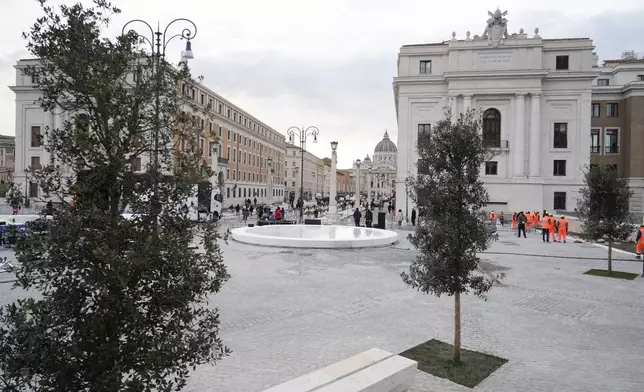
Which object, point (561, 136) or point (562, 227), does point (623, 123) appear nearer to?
point (561, 136)

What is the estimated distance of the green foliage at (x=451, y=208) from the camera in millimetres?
6223

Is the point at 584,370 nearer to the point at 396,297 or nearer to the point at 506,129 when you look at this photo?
the point at 396,297

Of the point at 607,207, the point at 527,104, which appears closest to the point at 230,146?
the point at 527,104

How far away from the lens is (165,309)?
3305mm

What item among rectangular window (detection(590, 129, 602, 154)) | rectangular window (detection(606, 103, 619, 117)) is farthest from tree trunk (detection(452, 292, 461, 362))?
rectangular window (detection(606, 103, 619, 117))

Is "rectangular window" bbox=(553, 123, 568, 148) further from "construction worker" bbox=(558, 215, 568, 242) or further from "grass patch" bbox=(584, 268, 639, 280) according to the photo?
"grass patch" bbox=(584, 268, 639, 280)

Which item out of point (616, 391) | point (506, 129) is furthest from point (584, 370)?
point (506, 129)

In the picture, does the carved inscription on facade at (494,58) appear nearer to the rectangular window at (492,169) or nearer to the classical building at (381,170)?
the rectangular window at (492,169)

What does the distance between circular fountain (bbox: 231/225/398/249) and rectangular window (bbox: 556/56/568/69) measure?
105ft

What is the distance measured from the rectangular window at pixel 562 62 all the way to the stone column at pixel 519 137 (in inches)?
214

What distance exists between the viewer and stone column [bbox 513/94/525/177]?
40.8m

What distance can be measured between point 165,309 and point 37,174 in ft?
4.64

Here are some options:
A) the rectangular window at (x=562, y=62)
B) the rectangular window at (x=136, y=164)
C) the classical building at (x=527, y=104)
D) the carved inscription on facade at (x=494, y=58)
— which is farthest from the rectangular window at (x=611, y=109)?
the rectangular window at (x=136, y=164)

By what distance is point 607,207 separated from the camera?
45.5ft
